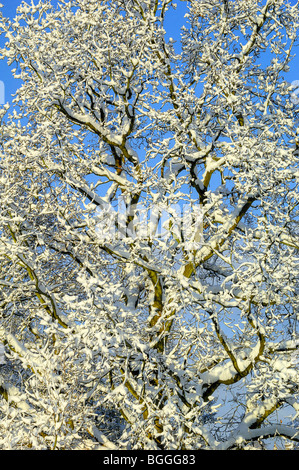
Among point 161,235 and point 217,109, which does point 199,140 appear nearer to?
point 217,109

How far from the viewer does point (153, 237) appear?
6.56m

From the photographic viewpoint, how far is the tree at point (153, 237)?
19.1 ft

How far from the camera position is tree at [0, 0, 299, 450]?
5.81 metres

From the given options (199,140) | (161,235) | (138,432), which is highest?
(199,140)

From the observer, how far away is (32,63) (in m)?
7.32

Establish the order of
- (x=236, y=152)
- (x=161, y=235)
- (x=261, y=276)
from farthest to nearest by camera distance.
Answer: (x=161, y=235), (x=236, y=152), (x=261, y=276)

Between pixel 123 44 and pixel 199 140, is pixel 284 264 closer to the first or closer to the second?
pixel 199 140

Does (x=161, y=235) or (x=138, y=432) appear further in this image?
(x=161, y=235)

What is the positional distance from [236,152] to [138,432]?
4.06 meters
